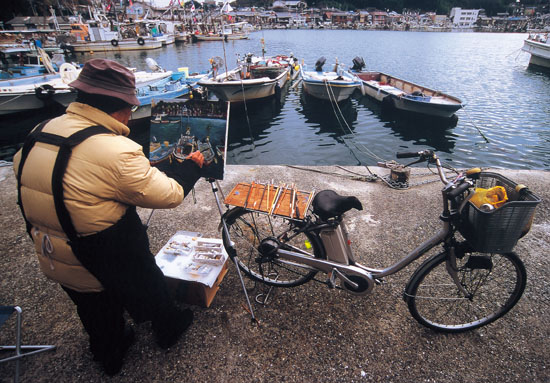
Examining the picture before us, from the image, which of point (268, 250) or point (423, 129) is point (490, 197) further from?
point (423, 129)

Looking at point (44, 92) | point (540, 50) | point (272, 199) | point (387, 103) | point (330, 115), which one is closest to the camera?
point (272, 199)

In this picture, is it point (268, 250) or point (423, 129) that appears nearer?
point (268, 250)

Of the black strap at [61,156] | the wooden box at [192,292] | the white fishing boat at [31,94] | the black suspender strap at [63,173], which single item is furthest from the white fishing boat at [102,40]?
the black suspender strap at [63,173]

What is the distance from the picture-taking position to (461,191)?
221cm

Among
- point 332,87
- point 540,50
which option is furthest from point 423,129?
point 540,50

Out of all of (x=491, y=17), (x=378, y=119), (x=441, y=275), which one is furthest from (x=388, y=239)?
(x=491, y=17)

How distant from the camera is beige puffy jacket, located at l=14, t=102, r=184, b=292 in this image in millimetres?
1649

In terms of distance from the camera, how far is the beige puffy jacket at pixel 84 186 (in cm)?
165

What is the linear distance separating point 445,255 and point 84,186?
9.28ft

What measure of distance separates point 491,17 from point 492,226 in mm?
185366

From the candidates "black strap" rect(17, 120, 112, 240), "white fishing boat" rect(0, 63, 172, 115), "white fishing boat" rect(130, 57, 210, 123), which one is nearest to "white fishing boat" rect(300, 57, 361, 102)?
"white fishing boat" rect(130, 57, 210, 123)

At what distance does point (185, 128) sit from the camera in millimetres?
3223

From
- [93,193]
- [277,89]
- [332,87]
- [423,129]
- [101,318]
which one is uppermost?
[93,193]

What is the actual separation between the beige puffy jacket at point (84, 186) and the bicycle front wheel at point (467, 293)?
2378 mm
